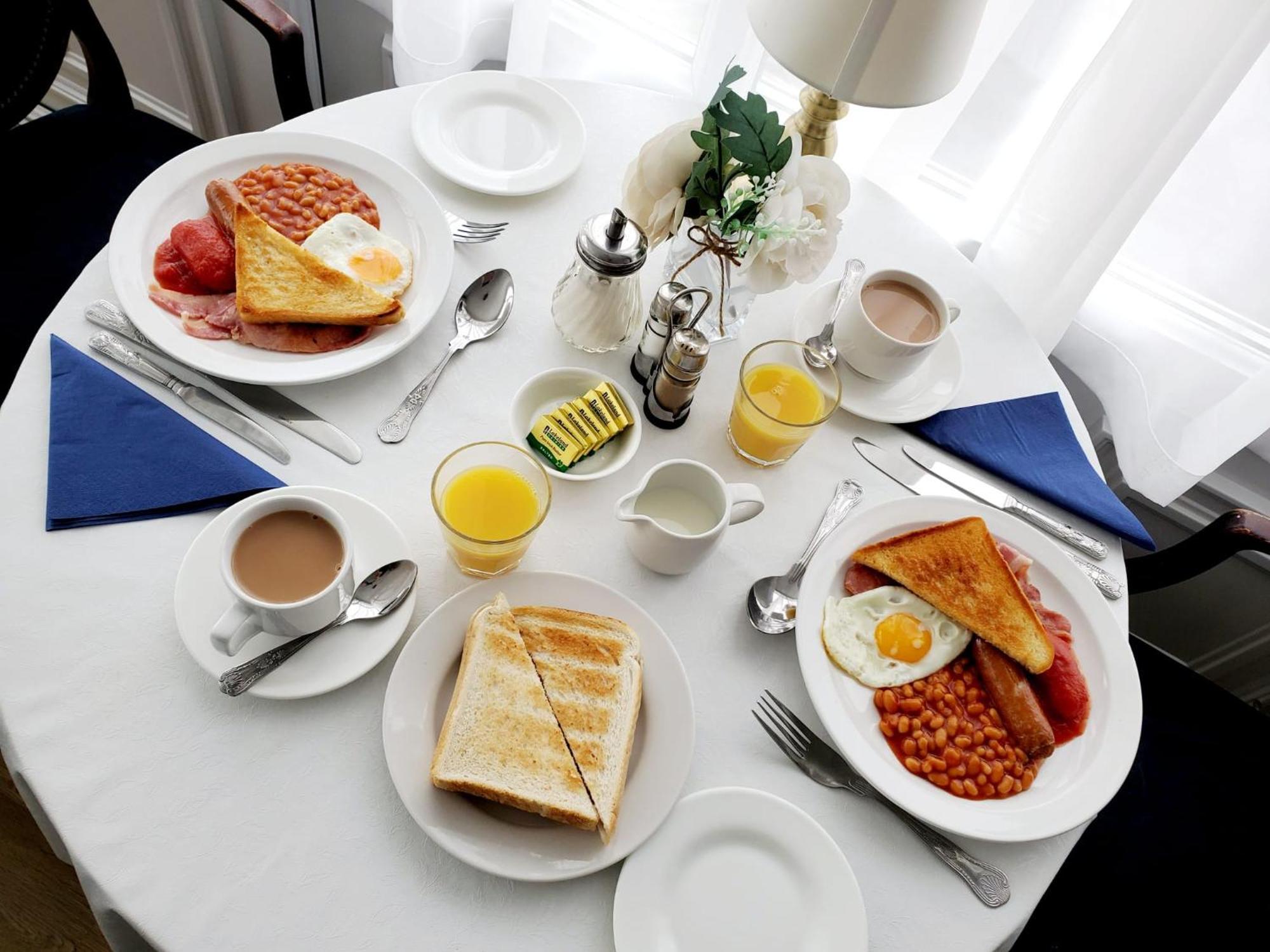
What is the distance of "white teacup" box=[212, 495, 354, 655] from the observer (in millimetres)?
915

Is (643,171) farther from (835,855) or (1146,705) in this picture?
(1146,705)

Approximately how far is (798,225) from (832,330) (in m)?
0.32

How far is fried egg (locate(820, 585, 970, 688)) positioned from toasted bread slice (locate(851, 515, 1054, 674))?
23mm

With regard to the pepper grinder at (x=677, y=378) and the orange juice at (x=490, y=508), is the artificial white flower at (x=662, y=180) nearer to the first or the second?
the pepper grinder at (x=677, y=378)

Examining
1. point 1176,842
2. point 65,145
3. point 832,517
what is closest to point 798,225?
Answer: point 832,517

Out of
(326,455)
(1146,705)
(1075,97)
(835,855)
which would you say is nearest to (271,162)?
(326,455)

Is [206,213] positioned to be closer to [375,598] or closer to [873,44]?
[375,598]

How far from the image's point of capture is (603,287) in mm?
1249

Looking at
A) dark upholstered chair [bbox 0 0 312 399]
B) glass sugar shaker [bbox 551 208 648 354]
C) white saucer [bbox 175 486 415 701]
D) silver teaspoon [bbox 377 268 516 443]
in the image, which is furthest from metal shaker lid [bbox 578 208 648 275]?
dark upholstered chair [bbox 0 0 312 399]

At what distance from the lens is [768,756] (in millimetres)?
1066

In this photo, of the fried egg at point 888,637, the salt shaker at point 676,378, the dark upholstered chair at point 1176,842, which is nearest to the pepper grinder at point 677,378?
the salt shaker at point 676,378

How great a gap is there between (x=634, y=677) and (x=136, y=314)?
0.85 m

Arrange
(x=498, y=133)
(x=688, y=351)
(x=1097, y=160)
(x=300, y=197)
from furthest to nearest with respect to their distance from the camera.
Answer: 1. (x=1097, y=160)
2. (x=498, y=133)
3. (x=300, y=197)
4. (x=688, y=351)

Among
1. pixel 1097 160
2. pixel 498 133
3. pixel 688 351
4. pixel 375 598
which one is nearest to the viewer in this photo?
pixel 375 598
